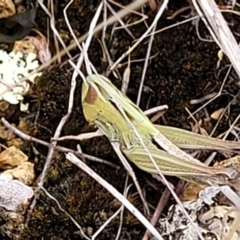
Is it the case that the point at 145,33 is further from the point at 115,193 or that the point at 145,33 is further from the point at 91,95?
the point at 115,193

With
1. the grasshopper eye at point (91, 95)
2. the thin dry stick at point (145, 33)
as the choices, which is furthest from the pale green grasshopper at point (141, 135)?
the thin dry stick at point (145, 33)

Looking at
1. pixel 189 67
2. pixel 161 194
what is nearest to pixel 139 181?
pixel 161 194

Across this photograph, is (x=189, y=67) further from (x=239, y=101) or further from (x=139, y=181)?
(x=139, y=181)

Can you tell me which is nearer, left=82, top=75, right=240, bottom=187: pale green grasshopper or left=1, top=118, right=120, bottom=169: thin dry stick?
left=82, top=75, right=240, bottom=187: pale green grasshopper

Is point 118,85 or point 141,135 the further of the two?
point 118,85

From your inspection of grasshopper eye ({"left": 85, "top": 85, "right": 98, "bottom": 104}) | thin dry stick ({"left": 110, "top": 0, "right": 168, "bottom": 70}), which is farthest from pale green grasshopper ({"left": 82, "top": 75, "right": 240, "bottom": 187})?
thin dry stick ({"left": 110, "top": 0, "right": 168, "bottom": 70})

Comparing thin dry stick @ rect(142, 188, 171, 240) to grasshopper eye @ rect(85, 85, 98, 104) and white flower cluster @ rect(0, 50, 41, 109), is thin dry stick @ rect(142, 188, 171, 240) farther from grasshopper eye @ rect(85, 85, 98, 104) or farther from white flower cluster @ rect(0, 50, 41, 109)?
white flower cluster @ rect(0, 50, 41, 109)

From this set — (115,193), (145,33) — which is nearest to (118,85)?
(145,33)
